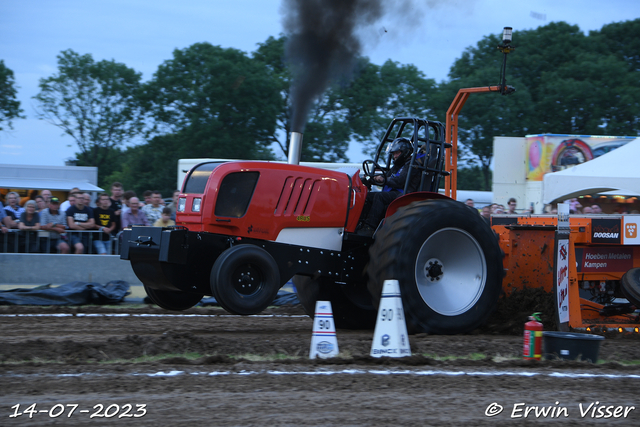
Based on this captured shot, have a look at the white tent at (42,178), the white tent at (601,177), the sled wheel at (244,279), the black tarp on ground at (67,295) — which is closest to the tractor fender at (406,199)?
the sled wheel at (244,279)

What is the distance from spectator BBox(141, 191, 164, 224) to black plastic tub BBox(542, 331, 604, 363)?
7.02 metres

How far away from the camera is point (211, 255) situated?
21.0 ft

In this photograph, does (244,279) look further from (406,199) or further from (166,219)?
(166,219)

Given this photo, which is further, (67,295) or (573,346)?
(67,295)

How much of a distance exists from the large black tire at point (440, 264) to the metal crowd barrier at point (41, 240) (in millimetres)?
6183

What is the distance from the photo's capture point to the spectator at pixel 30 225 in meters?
10.9

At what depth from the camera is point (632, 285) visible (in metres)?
7.48

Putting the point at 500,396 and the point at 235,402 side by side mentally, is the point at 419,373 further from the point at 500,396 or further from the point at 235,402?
the point at 235,402

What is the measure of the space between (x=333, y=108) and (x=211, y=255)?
33.4 metres

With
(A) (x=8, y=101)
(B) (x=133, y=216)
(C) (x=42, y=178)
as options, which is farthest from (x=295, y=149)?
(A) (x=8, y=101)

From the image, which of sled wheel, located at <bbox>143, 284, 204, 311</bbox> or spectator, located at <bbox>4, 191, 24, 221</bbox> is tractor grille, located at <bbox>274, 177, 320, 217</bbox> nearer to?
sled wheel, located at <bbox>143, 284, 204, 311</bbox>

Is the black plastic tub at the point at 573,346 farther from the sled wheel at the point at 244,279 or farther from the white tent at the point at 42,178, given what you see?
the white tent at the point at 42,178

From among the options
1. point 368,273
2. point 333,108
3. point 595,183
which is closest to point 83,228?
point 368,273

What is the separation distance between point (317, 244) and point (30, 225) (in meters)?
6.16
